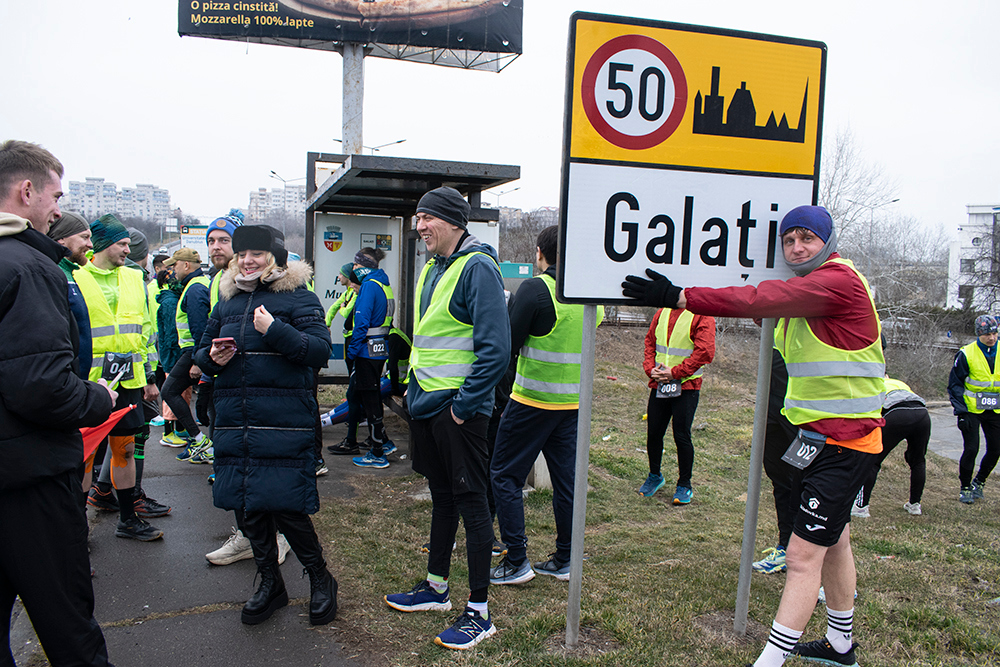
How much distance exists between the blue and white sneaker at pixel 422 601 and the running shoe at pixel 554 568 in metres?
0.78

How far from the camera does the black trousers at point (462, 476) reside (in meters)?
3.17

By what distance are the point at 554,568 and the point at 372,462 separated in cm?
284

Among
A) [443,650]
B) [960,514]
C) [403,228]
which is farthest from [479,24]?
[443,650]

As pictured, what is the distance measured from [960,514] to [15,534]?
298 inches

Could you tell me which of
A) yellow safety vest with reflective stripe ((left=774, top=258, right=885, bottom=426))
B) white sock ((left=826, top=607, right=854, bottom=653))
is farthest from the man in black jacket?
white sock ((left=826, top=607, right=854, bottom=653))

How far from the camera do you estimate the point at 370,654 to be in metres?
3.06

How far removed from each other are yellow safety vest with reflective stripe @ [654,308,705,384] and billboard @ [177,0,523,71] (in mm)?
16414

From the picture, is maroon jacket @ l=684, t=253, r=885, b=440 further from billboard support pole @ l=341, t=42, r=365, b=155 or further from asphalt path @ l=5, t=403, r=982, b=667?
billboard support pole @ l=341, t=42, r=365, b=155

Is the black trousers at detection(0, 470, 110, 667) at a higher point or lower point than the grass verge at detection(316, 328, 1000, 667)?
higher

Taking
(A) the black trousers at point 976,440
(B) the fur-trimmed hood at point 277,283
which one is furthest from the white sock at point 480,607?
(A) the black trousers at point 976,440

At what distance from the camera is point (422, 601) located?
347cm

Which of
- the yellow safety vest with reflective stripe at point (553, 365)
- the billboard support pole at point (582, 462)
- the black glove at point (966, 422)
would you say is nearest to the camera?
the billboard support pole at point (582, 462)

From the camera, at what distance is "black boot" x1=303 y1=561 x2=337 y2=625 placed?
3.30 m

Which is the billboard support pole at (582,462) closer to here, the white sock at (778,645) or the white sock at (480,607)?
the white sock at (480,607)
